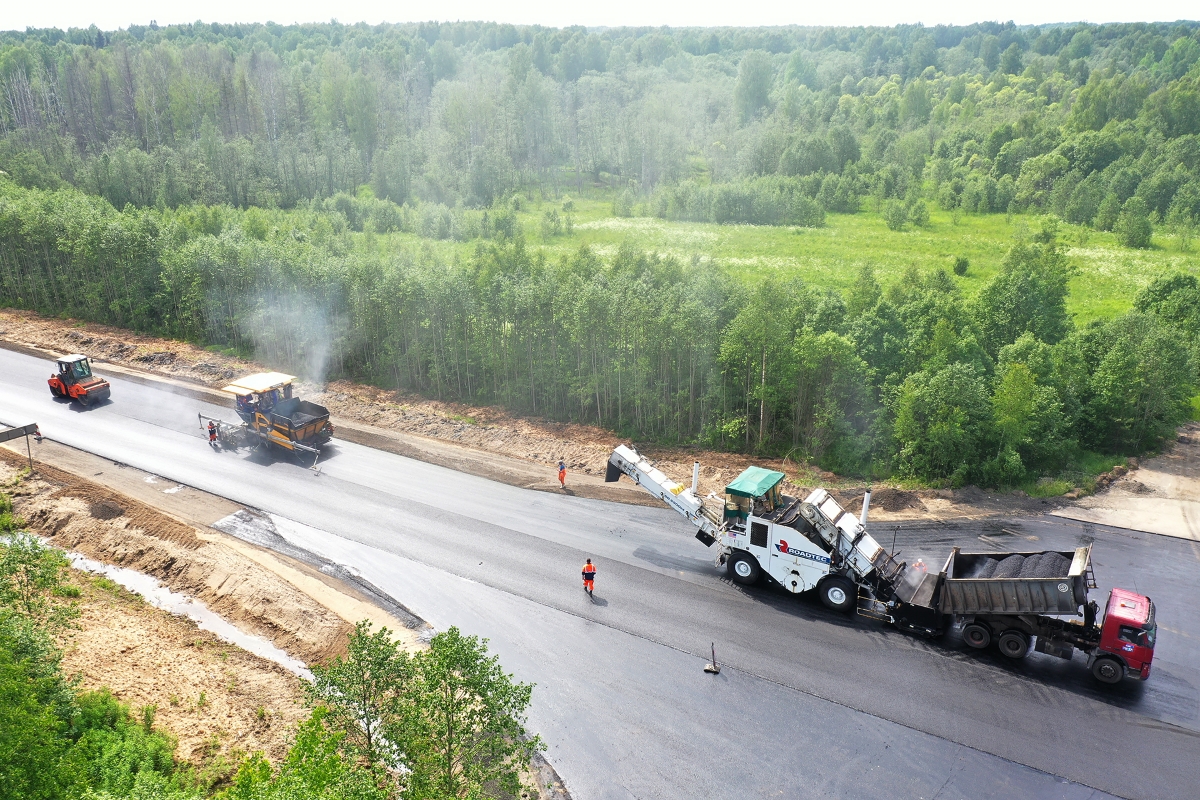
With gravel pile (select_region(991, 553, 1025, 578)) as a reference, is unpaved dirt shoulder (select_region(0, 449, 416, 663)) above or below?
below

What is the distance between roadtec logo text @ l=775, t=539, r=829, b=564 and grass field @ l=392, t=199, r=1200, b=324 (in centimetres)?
3493

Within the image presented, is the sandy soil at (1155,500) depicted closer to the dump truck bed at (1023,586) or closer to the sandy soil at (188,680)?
the dump truck bed at (1023,586)

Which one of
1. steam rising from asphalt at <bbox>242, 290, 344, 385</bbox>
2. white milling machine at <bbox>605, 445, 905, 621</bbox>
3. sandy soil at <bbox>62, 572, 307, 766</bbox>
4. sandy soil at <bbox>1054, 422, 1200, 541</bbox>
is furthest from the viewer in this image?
steam rising from asphalt at <bbox>242, 290, 344, 385</bbox>

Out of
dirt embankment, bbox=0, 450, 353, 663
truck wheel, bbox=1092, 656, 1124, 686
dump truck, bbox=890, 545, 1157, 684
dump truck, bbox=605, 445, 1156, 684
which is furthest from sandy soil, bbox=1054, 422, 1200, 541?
dirt embankment, bbox=0, 450, 353, 663

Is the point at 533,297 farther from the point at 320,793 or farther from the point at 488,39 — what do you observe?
the point at 488,39

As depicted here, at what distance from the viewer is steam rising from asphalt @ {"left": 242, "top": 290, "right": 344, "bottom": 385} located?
41312 mm

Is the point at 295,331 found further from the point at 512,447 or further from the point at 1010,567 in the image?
the point at 1010,567

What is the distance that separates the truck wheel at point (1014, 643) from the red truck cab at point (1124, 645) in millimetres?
1486

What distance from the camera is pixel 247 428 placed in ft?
104

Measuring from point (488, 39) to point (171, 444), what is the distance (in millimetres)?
179724

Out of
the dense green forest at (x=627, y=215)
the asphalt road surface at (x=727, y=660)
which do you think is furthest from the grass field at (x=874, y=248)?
the asphalt road surface at (x=727, y=660)

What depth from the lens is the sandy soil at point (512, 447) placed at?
28.0 meters

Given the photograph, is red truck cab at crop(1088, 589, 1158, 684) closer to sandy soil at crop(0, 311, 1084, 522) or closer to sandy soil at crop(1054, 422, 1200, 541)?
sandy soil at crop(0, 311, 1084, 522)

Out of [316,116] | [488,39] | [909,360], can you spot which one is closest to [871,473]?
[909,360]
